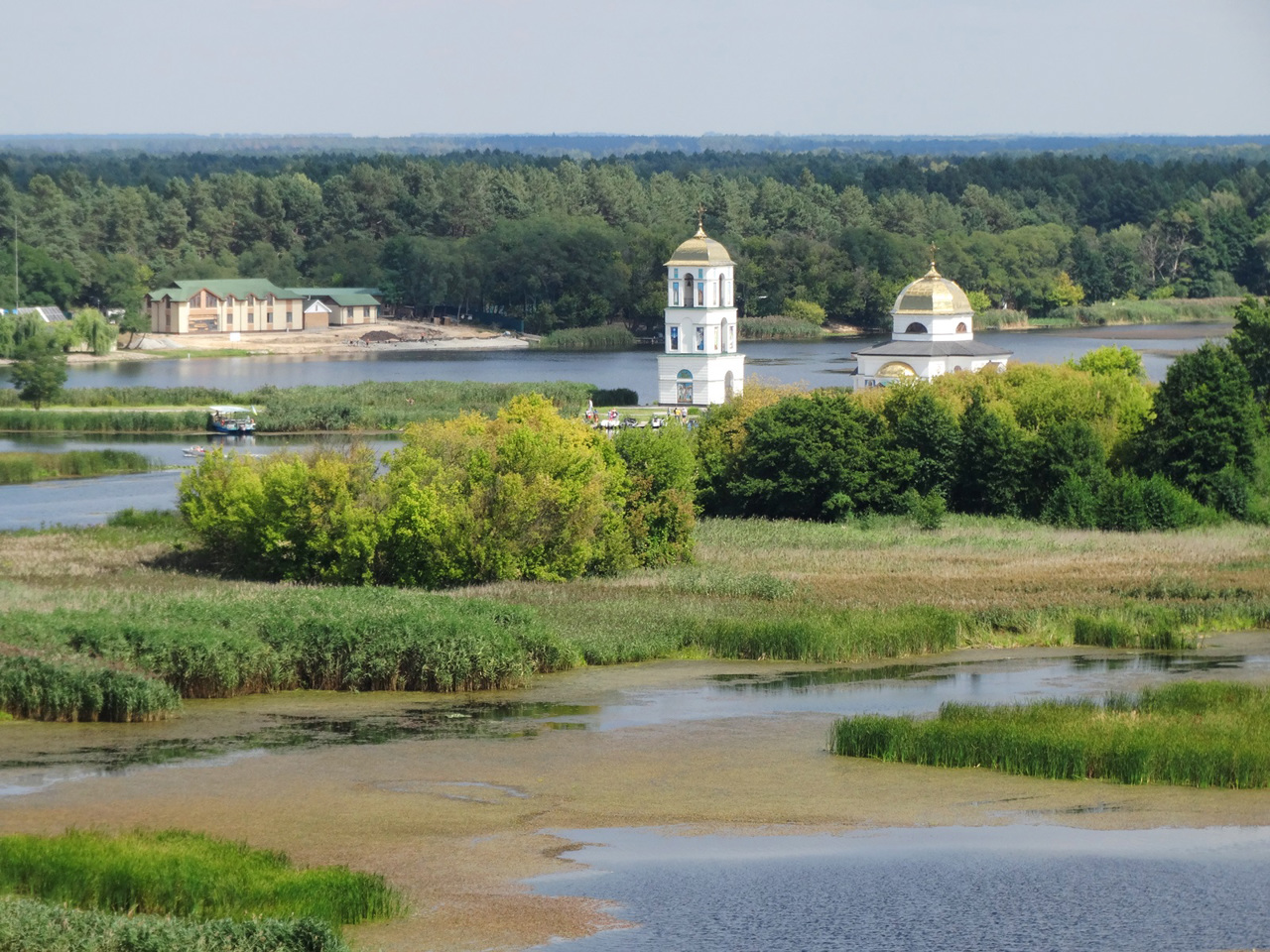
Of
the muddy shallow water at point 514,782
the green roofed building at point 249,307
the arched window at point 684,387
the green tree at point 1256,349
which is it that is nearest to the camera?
the muddy shallow water at point 514,782

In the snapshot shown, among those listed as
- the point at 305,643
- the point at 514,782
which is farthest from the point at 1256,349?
the point at 514,782

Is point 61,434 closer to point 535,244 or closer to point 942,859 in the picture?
point 942,859

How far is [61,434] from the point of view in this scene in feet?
238

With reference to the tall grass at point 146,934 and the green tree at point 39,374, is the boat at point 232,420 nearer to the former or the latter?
the green tree at point 39,374

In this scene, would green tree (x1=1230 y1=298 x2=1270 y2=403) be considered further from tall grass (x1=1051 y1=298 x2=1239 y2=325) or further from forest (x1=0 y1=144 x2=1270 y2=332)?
tall grass (x1=1051 y1=298 x2=1239 y2=325)

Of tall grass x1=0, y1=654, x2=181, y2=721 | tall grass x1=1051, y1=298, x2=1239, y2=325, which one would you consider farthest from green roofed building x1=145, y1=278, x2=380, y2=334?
tall grass x1=0, y1=654, x2=181, y2=721

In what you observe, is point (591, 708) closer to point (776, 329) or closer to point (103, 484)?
point (103, 484)

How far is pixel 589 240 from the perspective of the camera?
13938 centimetres

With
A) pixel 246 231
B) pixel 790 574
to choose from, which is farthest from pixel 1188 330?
pixel 790 574

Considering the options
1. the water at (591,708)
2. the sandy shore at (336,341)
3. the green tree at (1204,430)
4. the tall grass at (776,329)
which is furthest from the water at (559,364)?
the water at (591,708)

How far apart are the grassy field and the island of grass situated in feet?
27.4

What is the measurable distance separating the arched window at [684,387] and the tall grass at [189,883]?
5818cm

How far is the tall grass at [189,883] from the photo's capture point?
1741 centimetres

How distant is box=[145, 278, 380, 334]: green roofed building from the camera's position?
13212 cm
